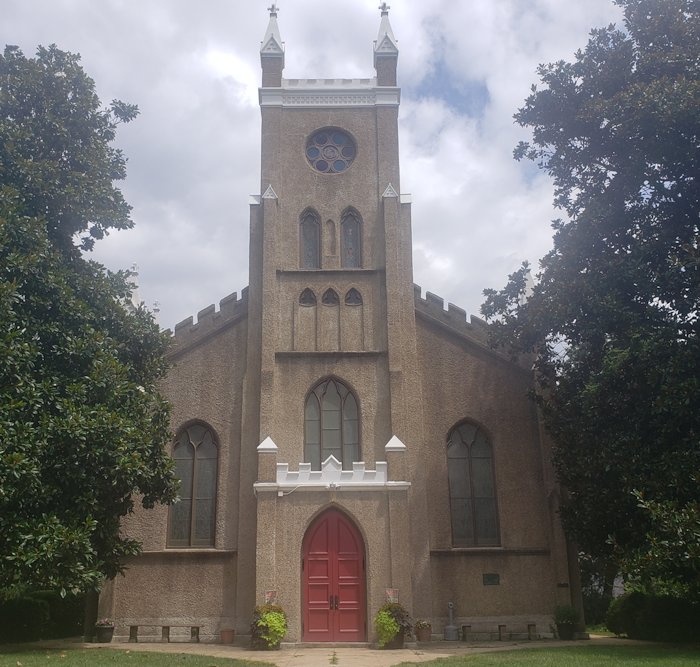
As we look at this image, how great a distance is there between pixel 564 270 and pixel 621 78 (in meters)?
5.16

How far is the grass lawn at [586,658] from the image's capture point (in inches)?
585

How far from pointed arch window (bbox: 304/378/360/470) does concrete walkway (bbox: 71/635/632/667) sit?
5497 mm

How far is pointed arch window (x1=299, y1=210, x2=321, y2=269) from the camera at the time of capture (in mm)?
25844

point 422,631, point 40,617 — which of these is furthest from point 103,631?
point 422,631

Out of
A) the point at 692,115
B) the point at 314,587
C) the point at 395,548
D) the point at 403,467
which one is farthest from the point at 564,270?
the point at 314,587

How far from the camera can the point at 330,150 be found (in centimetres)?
2725

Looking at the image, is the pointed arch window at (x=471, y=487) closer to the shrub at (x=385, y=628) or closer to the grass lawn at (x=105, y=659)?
the shrub at (x=385, y=628)

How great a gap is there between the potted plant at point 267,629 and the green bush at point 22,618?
6.21 meters

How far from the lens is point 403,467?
71.9 feet

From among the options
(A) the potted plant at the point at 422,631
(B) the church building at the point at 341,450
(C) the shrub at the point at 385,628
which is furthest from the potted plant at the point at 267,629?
(A) the potted plant at the point at 422,631

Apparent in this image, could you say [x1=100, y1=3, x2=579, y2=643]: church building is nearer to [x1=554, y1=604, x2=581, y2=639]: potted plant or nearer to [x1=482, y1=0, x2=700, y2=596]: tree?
[x1=554, y1=604, x2=581, y2=639]: potted plant

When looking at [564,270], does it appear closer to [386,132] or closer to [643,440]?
[643,440]

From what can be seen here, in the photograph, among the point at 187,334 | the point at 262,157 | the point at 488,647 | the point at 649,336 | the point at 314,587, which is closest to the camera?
the point at 649,336

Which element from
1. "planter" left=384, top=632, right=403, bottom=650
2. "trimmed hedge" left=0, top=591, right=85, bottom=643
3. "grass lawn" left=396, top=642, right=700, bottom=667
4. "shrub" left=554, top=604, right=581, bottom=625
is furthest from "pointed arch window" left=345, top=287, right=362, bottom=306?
"trimmed hedge" left=0, top=591, right=85, bottom=643
